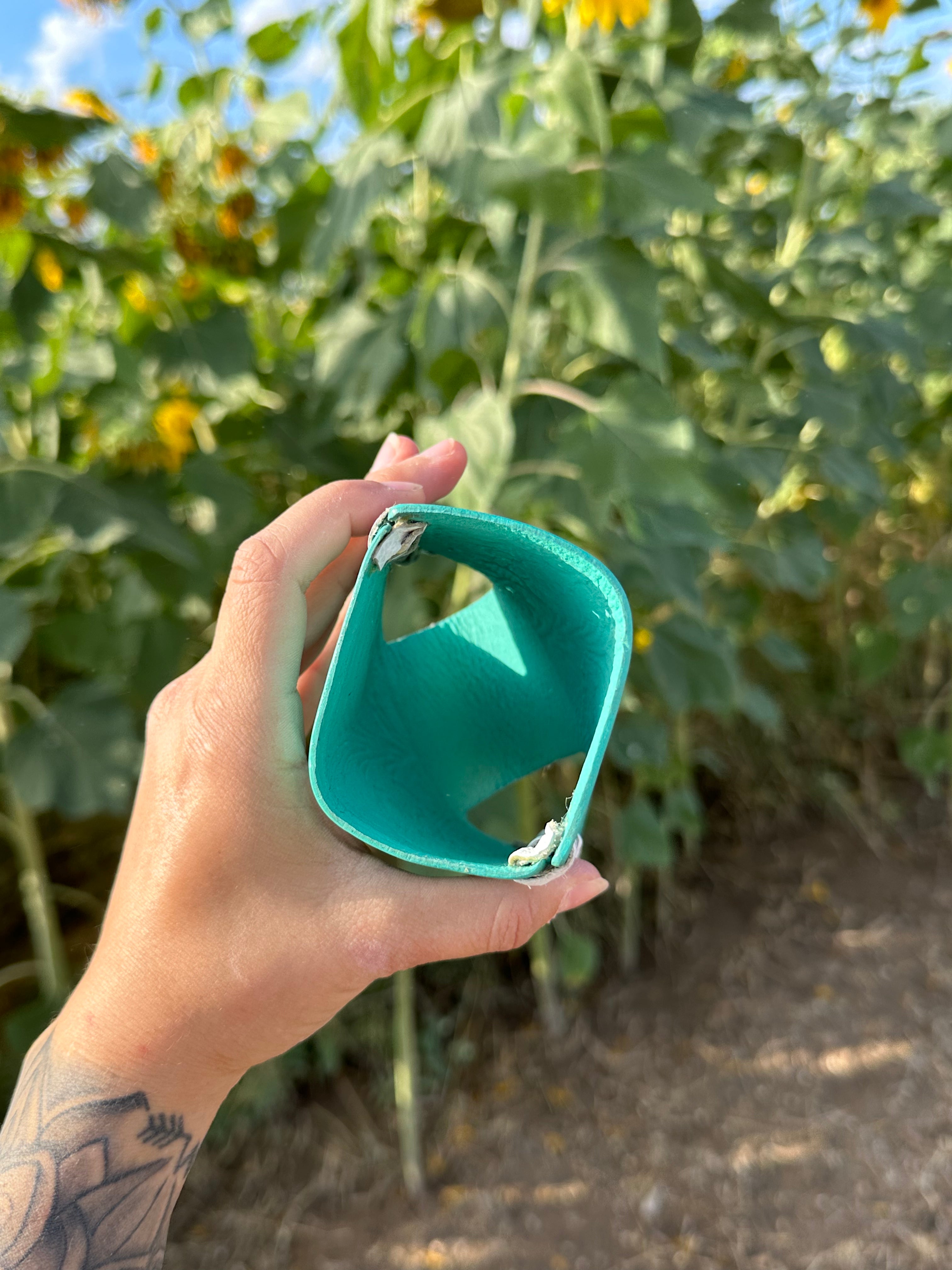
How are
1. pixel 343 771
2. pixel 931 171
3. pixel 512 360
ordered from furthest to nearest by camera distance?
pixel 931 171 < pixel 512 360 < pixel 343 771

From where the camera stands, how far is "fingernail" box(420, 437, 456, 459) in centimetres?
63

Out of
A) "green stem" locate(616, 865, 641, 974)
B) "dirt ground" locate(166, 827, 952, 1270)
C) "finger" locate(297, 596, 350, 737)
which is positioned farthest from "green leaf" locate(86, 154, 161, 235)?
"dirt ground" locate(166, 827, 952, 1270)

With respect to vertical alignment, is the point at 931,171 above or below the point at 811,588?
above

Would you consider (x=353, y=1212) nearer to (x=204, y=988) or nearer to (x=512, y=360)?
(x=204, y=988)

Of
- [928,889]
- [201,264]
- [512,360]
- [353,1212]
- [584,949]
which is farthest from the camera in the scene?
[928,889]

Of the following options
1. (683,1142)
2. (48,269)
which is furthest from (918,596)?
(48,269)

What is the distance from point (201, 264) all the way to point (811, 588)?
110 centimetres

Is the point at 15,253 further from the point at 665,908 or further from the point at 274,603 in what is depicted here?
the point at 665,908

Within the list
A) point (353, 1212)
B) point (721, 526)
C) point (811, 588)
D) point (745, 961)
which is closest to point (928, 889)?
point (745, 961)

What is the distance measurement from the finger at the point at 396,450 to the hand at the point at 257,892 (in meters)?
0.13

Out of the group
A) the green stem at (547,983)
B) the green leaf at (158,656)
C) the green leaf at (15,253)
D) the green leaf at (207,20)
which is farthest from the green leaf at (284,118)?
the green stem at (547,983)

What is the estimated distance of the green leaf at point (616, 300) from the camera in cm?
84

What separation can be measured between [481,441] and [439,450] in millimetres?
201

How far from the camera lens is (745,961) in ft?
5.85
